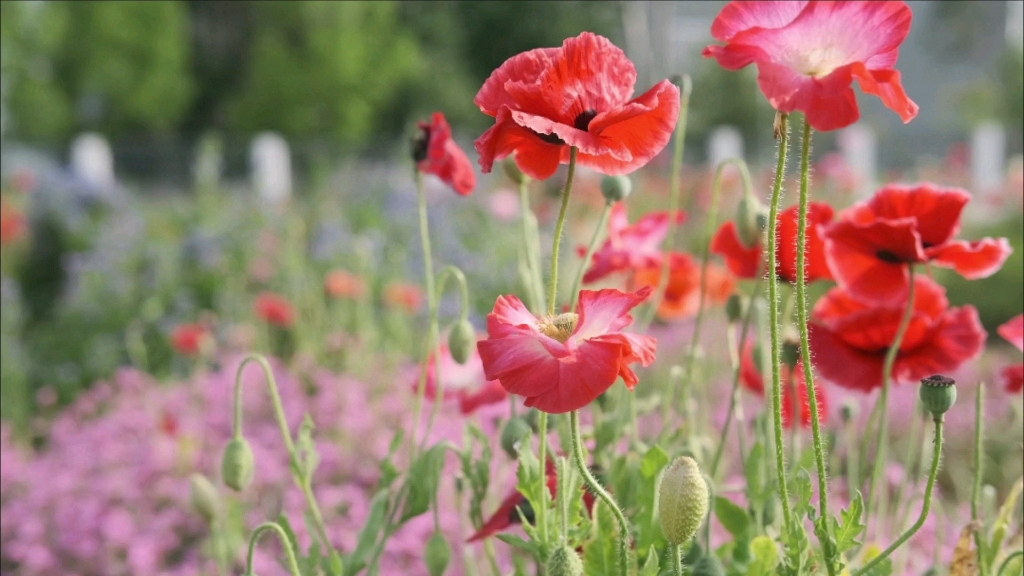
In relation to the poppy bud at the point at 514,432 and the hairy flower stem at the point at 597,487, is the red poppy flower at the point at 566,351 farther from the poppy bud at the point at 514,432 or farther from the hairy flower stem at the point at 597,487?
the poppy bud at the point at 514,432

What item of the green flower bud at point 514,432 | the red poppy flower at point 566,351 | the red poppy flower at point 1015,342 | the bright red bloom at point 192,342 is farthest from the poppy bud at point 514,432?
the bright red bloom at point 192,342

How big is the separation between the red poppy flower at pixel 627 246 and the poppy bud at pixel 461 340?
16 centimetres

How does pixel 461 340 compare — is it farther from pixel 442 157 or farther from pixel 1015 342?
pixel 1015 342

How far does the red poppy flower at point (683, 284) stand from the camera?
146 centimetres

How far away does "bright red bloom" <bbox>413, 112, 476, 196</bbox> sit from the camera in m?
1.05

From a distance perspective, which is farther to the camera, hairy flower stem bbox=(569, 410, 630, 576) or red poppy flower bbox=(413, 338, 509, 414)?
red poppy flower bbox=(413, 338, 509, 414)

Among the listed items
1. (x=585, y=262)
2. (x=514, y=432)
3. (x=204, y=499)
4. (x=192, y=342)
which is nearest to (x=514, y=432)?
(x=514, y=432)

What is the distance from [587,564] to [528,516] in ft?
0.48

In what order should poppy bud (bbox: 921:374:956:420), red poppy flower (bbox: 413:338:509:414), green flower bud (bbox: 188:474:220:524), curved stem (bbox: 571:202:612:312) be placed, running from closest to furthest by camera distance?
1. poppy bud (bbox: 921:374:956:420)
2. curved stem (bbox: 571:202:612:312)
3. red poppy flower (bbox: 413:338:509:414)
4. green flower bud (bbox: 188:474:220:524)

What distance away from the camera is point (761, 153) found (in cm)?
1995

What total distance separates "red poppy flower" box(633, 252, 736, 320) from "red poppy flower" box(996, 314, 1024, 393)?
0.43 meters

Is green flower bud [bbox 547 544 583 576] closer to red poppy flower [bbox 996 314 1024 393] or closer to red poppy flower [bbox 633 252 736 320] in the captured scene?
red poppy flower [bbox 996 314 1024 393]

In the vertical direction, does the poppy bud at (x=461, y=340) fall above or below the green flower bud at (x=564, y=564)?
above

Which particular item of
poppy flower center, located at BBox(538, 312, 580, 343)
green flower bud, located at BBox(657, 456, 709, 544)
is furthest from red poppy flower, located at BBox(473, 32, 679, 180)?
green flower bud, located at BBox(657, 456, 709, 544)
